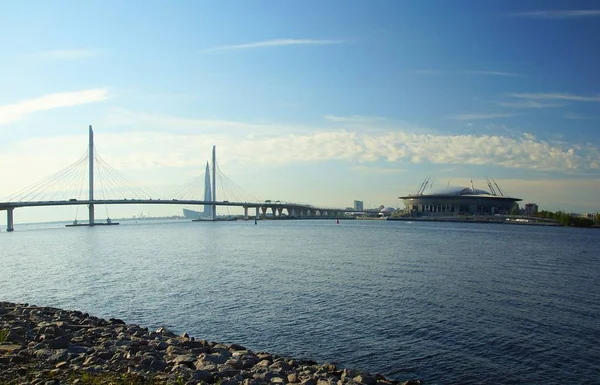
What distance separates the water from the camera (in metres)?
12.9

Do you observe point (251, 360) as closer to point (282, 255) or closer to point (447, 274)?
point (447, 274)

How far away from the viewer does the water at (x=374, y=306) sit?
1290cm

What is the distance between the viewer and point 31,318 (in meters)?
14.7

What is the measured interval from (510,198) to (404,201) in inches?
1482

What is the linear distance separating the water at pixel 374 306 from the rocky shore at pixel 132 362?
201cm

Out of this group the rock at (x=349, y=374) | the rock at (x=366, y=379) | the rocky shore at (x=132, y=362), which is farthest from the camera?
the rock at (x=349, y=374)

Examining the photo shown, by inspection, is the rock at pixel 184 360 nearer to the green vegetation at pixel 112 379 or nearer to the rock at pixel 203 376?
the rock at pixel 203 376

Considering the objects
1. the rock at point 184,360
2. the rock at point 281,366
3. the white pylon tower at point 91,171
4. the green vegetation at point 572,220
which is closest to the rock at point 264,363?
the rock at point 281,366

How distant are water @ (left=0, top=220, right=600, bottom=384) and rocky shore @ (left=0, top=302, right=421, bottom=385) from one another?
201 cm

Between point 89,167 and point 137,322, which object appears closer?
point 137,322

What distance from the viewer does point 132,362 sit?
10070 millimetres

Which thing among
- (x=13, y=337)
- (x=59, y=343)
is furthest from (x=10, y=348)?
(x=13, y=337)

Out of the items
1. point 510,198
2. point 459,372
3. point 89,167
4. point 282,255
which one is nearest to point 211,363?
point 459,372

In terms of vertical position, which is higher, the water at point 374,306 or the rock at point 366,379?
the rock at point 366,379
